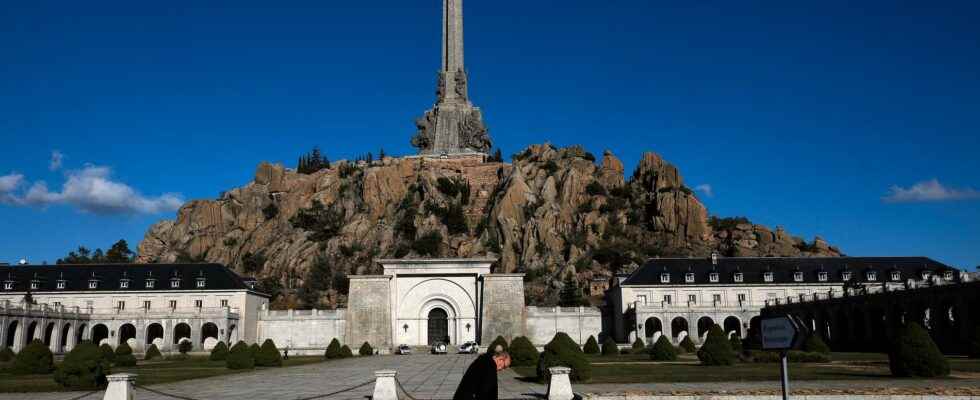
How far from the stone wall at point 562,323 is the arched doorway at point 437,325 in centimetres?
778

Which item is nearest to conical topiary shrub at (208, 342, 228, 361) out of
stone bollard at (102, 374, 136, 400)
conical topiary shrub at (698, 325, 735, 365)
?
conical topiary shrub at (698, 325, 735, 365)

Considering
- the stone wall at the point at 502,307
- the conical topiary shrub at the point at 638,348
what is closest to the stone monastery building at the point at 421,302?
the stone wall at the point at 502,307

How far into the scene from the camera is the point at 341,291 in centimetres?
9588

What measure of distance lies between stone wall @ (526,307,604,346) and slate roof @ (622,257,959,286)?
4.94 meters

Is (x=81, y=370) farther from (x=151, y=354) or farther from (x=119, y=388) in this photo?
(x=151, y=354)

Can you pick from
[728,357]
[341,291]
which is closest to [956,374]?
[728,357]

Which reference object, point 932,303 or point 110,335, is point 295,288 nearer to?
point 110,335

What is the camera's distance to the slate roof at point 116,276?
72.2 metres

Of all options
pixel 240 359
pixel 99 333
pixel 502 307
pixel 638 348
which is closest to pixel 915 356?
pixel 240 359

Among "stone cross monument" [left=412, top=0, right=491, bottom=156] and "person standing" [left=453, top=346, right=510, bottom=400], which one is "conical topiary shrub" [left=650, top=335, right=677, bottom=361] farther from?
"stone cross monument" [left=412, top=0, right=491, bottom=156]

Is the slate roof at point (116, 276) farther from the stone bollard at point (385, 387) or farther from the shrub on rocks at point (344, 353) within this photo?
the stone bollard at point (385, 387)

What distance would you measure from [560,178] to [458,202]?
15.6 meters

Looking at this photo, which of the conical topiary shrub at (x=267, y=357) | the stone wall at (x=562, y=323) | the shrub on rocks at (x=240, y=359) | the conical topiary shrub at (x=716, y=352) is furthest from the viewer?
the stone wall at (x=562, y=323)

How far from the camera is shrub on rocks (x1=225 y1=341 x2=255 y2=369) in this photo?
41.3 meters
